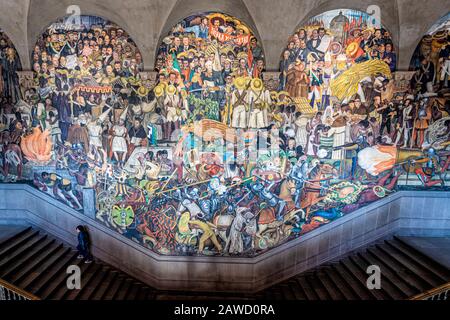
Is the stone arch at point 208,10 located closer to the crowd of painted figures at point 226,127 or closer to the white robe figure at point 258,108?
the crowd of painted figures at point 226,127

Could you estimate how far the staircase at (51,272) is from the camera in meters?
7.24

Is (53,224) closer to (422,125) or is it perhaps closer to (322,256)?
(322,256)

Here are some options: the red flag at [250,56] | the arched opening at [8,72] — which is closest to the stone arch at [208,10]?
the red flag at [250,56]

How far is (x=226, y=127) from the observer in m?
8.34

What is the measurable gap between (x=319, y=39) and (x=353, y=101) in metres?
1.80

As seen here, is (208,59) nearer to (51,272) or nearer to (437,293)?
(51,272)

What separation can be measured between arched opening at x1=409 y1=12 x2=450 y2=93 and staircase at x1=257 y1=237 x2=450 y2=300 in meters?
4.16

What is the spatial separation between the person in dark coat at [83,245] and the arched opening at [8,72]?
3910mm

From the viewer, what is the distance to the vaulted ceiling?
7527 mm

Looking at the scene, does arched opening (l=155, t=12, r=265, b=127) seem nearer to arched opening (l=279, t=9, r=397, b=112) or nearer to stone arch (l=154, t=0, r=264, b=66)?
stone arch (l=154, t=0, r=264, b=66)

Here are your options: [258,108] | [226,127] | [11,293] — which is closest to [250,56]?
[258,108]

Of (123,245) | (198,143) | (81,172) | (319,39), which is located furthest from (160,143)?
(319,39)

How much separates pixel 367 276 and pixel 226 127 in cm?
506

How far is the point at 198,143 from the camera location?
843cm
